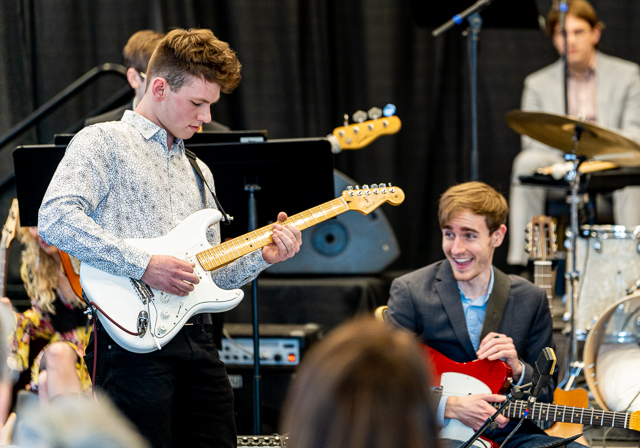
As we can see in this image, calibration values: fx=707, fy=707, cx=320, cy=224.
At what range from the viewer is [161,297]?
2.57 m

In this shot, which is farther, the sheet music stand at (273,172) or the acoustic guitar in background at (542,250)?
the acoustic guitar in background at (542,250)

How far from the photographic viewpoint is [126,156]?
259 centimetres

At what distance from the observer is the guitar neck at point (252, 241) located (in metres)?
2.70

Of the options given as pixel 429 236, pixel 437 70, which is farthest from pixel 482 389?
pixel 437 70

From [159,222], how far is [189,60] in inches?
24.4

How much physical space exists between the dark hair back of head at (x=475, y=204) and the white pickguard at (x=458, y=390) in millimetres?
741

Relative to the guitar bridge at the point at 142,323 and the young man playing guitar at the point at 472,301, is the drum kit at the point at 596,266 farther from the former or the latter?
the guitar bridge at the point at 142,323

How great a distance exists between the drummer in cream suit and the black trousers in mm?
3135

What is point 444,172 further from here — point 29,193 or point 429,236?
point 29,193

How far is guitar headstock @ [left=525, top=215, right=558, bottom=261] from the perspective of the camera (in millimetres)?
4047

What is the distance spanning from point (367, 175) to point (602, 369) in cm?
264

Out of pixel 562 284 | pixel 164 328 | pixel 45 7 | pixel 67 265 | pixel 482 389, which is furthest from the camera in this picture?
pixel 45 7

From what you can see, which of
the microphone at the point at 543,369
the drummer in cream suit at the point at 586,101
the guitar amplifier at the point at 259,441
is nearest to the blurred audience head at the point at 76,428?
the microphone at the point at 543,369

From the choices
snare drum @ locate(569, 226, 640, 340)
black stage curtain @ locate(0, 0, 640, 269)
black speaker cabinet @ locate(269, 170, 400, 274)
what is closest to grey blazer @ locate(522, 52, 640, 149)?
black stage curtain @ locate(0, 0, 640, 269)
